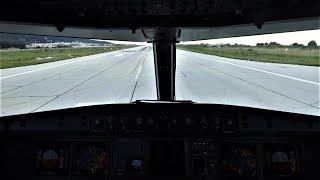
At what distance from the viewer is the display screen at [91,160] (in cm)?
340

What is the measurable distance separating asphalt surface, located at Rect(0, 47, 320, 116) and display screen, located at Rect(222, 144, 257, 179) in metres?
1.18

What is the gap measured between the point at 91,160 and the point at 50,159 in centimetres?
40

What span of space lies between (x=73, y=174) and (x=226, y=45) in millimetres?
2539

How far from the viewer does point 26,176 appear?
3426mm

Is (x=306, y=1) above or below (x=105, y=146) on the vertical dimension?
above

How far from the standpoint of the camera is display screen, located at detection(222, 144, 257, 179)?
3389 mm

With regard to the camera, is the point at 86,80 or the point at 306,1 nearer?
the point at 306,1

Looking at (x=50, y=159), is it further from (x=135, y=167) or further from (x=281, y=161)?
(x=281, y=161)

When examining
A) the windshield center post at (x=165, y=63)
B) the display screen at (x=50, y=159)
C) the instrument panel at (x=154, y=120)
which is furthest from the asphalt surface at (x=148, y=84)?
the display screen at (x=50, y=159)

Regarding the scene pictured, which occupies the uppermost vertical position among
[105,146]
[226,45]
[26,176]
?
[226,45]

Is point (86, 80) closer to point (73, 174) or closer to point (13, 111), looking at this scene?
point (13, 111)

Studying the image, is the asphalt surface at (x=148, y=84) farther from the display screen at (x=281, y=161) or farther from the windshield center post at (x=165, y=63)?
the display screen at (x=281, y=161)

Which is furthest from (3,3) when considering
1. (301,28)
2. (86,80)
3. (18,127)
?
(86,80)

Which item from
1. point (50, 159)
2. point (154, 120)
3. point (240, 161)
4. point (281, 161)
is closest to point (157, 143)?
point (154, 120)
